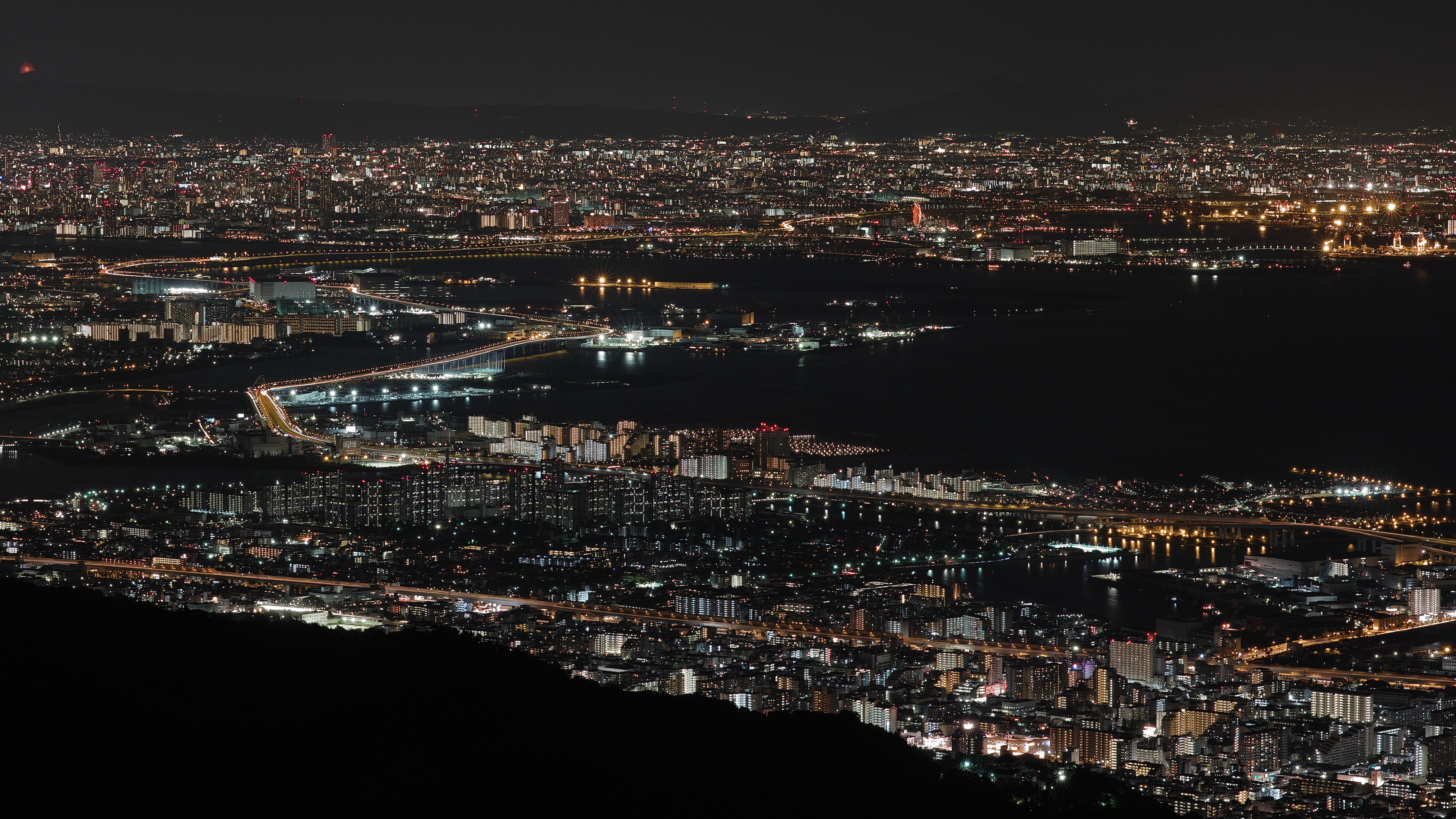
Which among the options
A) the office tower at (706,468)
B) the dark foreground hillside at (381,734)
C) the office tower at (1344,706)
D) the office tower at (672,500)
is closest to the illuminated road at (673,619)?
the office tower at (1344,706)

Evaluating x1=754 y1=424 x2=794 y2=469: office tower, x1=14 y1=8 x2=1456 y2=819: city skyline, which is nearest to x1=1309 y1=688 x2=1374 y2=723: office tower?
x1=14 y1=8 x2=1456 y2=819: city skyline

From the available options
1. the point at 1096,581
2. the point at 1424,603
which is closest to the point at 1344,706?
the point at 1424,603

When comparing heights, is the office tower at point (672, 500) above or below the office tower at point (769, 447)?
below

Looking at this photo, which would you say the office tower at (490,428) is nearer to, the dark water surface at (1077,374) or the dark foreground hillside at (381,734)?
the dark water surface at (1077,374)

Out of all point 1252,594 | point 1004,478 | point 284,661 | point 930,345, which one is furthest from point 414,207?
point 284,661

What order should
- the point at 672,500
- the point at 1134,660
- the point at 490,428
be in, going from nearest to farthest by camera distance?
the point at 1134,660, the point at 672,500, the point at 490,428

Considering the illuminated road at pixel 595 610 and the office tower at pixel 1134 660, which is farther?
the illuminated road at pixel 595 610

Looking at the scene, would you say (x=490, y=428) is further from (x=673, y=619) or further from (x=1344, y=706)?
(x=1344, y=706)
